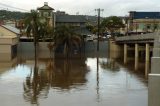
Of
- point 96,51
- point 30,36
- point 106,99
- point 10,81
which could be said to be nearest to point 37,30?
point 30,36

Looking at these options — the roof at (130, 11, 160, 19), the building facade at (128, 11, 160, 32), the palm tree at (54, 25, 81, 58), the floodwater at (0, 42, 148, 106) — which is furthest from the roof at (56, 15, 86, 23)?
the floodwater at (0, 42, 148, 106)

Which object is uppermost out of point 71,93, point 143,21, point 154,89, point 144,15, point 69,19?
point 144,15

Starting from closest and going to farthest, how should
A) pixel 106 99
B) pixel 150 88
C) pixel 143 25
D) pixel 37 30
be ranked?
1. pixel 150 88
2. pixel 106 99
3. pixel 37 30
4. pixel 143 25

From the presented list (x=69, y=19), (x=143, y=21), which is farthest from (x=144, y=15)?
(x=69, y=19)

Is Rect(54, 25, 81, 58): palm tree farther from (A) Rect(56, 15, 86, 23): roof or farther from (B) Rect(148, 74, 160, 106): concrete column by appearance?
(B) Rect(148, 74, 160, 106): concrete column

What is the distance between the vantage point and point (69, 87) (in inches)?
1144

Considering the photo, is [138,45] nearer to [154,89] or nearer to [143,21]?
[143,21]

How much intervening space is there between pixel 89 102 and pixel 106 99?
132cm

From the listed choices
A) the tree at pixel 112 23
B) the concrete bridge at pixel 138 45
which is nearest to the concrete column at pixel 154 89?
the concrete bridge at pixel 138 45

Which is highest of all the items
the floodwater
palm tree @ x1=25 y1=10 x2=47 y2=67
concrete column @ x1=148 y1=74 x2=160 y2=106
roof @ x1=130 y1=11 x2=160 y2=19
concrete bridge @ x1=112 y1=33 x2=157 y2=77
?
roof @ x1=130 y1=11 x2=160 y2=19

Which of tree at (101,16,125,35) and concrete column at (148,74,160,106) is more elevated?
tree at (101,16,125,35)

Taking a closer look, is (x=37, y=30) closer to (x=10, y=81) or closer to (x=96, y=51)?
(x=96, y=51)

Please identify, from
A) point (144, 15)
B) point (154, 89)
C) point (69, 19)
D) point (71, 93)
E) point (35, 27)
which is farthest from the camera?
point (144, 15)

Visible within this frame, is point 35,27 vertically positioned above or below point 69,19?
below
